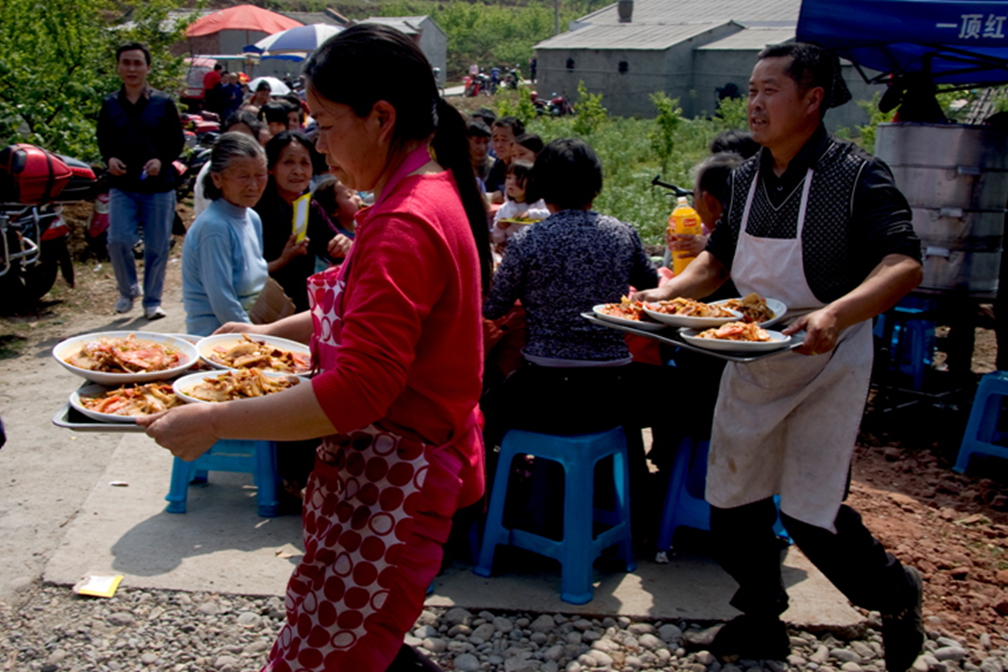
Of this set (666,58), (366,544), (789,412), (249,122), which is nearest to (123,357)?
(366,544)

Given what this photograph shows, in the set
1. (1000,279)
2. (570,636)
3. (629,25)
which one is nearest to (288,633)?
(570,636)

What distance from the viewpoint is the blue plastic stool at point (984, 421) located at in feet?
15.5

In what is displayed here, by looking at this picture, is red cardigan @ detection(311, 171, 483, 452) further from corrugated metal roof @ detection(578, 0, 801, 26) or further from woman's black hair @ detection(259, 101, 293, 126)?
corrugated metal roof @ detection(578, 0, 801, 26)

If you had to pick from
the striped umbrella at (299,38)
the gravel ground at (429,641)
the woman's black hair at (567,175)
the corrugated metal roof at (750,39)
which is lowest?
the gravel ground at (429,641)

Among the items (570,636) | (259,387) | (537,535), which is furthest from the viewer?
(537,535)

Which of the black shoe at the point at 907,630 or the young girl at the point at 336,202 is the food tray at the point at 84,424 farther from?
the young girl at the point at 336,202

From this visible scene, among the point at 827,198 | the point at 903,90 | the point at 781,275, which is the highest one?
the point at 903,90

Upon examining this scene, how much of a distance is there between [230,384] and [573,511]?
1480mm

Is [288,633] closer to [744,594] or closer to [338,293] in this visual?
[338,293]

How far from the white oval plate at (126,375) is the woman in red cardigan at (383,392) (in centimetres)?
74

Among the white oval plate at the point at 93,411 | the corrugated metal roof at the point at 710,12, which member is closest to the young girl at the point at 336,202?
the white oval plate at the point at 93,411

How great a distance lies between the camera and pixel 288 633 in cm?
186

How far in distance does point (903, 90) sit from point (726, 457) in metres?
4.45

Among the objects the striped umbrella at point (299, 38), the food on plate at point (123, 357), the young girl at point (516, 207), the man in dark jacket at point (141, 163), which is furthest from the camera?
the striped umbrella at point (299, 38)
